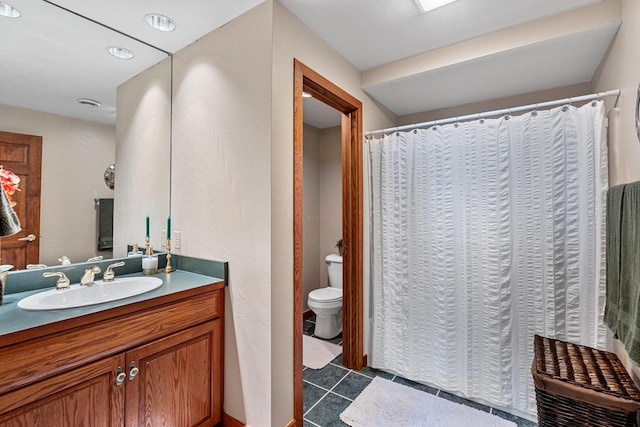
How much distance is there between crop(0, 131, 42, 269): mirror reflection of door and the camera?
1.45 metres

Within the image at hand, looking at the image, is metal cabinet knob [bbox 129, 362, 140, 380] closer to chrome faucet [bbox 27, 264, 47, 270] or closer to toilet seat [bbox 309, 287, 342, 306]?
chrome faucet [bbox 27, 264, 47, 270]

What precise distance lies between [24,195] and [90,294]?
1.96ft

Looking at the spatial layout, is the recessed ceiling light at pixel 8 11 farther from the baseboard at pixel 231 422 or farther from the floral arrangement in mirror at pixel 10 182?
the baseboard at pixel 231 422

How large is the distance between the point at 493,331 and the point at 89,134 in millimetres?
2730

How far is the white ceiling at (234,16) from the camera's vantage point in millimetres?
1514

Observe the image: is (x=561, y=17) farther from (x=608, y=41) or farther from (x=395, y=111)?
(x=395, y=111)

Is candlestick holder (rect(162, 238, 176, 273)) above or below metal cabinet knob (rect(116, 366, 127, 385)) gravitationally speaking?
above

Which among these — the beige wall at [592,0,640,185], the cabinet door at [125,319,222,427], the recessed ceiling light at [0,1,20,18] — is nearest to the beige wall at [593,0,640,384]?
the beige wall at [592,0,640,185]

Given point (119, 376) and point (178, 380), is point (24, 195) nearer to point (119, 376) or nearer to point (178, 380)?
point (119, 376)

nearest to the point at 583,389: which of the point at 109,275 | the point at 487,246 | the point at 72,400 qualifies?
the point at 487,246

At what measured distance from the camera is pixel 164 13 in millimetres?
1598

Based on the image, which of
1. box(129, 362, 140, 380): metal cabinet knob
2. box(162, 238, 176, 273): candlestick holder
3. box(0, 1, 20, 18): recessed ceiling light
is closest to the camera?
box(129, 362, 140, 380): metal cabinet knob

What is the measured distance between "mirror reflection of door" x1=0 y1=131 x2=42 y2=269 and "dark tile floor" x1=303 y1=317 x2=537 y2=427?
177 cm

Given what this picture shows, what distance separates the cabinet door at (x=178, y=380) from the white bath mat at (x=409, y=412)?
0.82 metres
